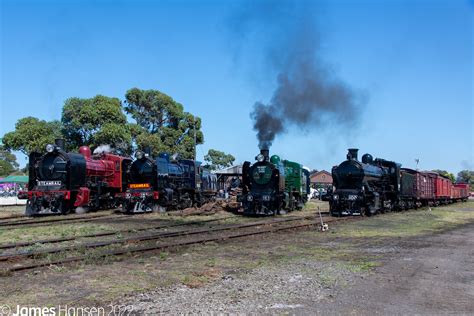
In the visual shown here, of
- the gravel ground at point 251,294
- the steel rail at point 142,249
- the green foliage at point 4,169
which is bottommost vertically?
the gravel ground at point 251,294

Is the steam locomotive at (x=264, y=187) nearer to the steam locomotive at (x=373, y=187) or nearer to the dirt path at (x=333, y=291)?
the steam locomotive at (x=373, y=187)

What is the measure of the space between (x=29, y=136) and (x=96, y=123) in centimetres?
707

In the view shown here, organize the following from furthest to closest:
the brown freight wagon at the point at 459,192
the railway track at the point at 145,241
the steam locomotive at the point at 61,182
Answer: the brown freight wagon at the point at 459,192 < the steam locomotive at the point at 61,182 < the railway track at the point at 145,241

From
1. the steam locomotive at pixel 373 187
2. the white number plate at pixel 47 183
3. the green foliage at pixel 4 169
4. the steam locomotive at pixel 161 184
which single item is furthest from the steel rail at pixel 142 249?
the green foliage at pixel 4 169

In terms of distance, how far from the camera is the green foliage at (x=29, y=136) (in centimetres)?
4812

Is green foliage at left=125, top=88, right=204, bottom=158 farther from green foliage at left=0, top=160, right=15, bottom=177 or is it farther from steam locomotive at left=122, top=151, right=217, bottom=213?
green foliage at left=0, top=160, right=15, bottom=177

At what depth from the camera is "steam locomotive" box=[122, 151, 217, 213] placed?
84.8 feet

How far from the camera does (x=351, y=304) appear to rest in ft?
22.2

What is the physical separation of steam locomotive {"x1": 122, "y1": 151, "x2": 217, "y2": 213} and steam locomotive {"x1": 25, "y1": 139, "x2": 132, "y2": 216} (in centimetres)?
194

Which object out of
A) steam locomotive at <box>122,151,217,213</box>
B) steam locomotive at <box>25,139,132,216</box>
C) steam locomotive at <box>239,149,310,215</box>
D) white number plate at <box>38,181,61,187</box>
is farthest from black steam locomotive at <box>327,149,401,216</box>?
white number plate at <box>38,181,61,187</box>

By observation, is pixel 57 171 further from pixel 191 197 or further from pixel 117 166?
pixel 191 197

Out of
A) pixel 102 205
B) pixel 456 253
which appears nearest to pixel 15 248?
pixel 456 253

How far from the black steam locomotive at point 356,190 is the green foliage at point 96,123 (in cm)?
2705

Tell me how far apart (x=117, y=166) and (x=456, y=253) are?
21.9 meters
